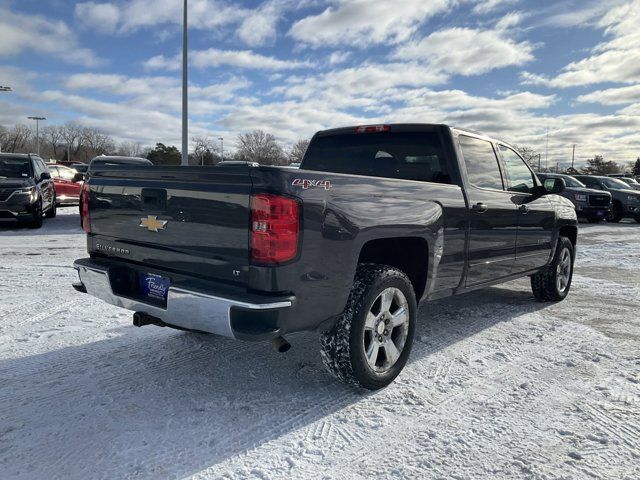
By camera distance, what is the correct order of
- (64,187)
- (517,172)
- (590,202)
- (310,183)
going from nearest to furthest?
(310,183) → (517,172) → (64,187) → (590,202)

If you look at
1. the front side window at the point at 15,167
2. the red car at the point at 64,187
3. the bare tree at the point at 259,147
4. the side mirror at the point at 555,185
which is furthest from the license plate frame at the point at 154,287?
the bare tree at the point at 259,147

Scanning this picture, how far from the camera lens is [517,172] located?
529cm

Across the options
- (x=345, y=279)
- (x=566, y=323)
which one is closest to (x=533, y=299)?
(x=566, y=323)

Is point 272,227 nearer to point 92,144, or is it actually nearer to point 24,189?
point 24,189

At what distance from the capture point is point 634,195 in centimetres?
1903

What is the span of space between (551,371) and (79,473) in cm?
318

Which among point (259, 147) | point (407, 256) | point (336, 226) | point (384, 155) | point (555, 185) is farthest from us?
point (259, 147)

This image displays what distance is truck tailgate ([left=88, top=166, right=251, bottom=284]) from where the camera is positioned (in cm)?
277

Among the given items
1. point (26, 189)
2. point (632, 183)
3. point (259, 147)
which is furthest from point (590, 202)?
point (259, 147)

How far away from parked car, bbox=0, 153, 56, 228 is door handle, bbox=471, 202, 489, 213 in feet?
35.4

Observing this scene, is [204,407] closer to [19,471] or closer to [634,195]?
[19,471]

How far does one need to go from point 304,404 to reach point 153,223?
1492mm

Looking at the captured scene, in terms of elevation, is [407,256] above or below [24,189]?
below

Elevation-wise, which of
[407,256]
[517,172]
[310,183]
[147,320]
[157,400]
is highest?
[517,172]
